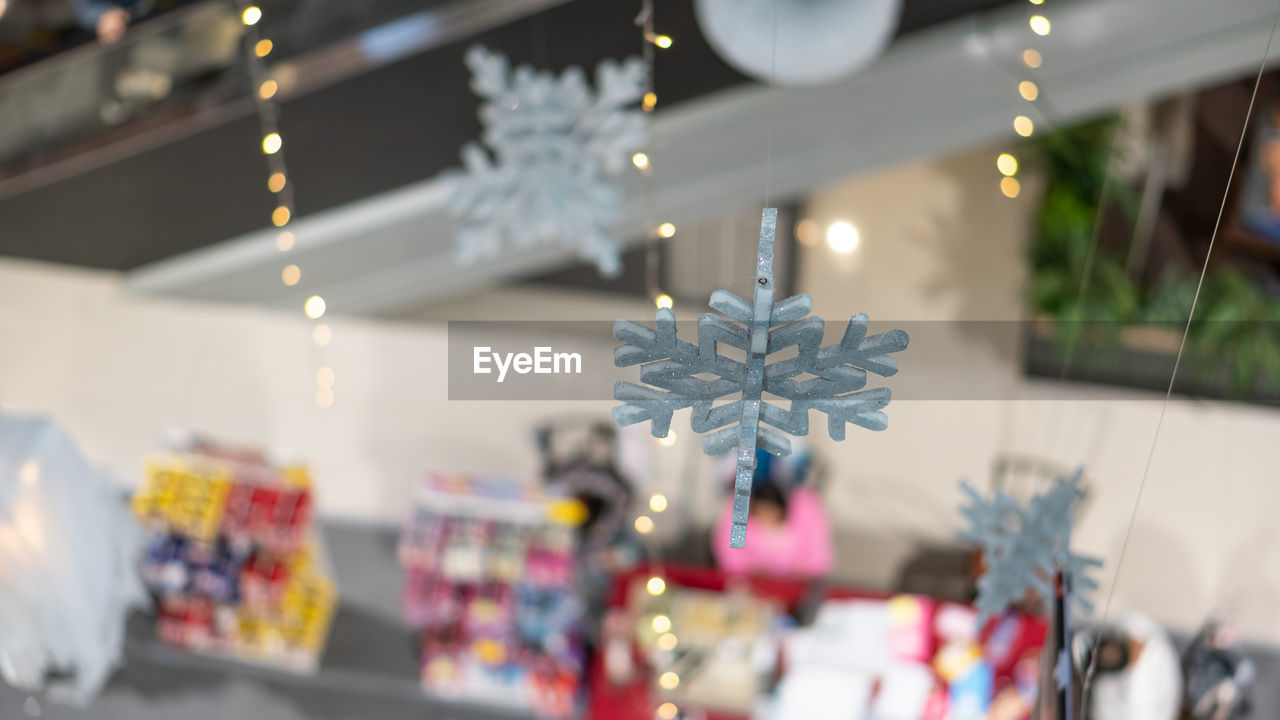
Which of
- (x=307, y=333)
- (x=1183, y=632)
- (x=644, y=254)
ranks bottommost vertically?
(x=1183, y=632)

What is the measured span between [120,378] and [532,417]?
2394 millimetres

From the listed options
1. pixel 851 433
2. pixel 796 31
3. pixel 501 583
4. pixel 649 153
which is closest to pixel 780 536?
pixel 851 433

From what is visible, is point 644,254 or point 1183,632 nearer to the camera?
point 1183,632

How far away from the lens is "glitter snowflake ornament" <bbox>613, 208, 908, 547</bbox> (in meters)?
1.84

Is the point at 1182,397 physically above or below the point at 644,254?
below

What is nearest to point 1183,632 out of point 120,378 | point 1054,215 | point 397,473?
point 1054,215

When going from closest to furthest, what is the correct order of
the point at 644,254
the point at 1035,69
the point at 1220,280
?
the point at 1035,69 → the point at 1220,280 → the point at 644,254

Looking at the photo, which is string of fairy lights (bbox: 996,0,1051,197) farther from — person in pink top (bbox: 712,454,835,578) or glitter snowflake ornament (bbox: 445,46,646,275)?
glitter snowflake ornament (bbox: 445,46,646,275)

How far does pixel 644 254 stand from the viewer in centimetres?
599

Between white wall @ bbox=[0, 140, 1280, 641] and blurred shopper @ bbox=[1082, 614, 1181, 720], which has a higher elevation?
white wall @ bbox=[0, 140, 1280, 641]

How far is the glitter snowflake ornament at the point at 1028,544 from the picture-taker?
263 centimetres

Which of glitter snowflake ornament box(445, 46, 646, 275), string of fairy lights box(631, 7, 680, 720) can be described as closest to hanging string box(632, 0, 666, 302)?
string of fairy lights box(631, 7, 680, 720)

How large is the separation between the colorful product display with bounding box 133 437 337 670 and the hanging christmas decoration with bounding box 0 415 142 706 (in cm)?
40

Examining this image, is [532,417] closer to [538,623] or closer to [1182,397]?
[538,623]
